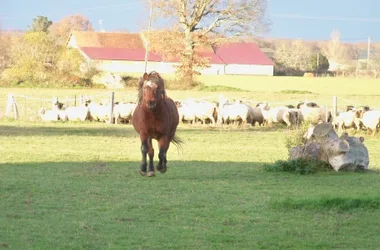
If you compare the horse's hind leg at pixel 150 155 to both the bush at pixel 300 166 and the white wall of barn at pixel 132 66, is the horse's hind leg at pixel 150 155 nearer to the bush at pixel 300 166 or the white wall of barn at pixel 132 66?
the bush at pixel 300 166

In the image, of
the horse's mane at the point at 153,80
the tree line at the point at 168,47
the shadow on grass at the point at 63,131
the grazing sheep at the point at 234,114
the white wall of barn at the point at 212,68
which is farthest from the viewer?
the white wall of barn at the point at 212,68

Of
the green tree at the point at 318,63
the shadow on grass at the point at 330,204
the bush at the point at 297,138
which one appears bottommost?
the shadow on grass at the point at 330,204

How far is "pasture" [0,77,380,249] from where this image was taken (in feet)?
31.8

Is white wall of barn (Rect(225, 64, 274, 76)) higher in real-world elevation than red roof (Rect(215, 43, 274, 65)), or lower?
lower

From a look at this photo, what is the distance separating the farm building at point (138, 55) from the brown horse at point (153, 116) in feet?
245

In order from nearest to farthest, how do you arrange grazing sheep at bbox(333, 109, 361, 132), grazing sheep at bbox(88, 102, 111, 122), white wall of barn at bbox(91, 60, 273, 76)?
grazing sheep at bbox(333, 109, 361, 132) < grazing sheep at bbox(88, 102, 111, 122) < white wall of barn at bbox(91, 60, 273, 76)

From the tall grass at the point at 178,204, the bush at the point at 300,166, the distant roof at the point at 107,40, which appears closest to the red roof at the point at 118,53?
the distant roof at the point at 107,40

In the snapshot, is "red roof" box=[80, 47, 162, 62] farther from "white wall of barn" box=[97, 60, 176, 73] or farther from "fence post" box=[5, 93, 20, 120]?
"fence post" box=[5, 93, 20, 120]

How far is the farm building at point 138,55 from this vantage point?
99500 mm

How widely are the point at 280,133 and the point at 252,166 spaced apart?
44.3 feet

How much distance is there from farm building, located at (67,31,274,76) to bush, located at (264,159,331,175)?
240 feet

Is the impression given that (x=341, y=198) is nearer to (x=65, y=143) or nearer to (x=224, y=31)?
(x=65, y=143)

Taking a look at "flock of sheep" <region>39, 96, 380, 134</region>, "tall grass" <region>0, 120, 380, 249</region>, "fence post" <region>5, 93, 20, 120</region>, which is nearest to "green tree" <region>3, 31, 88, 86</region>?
"fence post" <region>5, 93, 20, 120</region>

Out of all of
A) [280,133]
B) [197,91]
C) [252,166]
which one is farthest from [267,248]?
[197,91]
